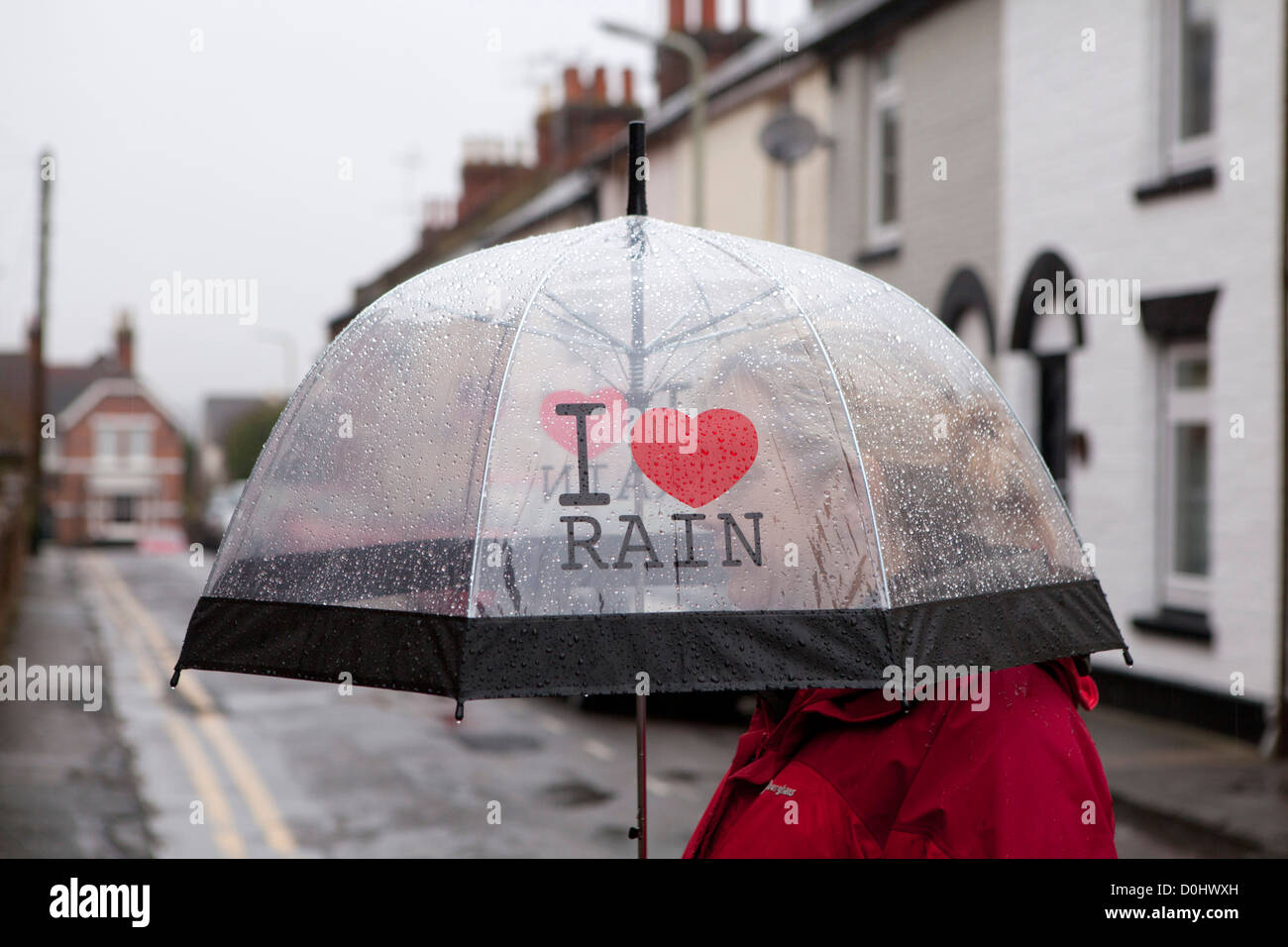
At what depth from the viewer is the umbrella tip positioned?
2.59 metres

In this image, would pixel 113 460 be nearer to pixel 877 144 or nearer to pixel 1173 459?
pixel 877 144

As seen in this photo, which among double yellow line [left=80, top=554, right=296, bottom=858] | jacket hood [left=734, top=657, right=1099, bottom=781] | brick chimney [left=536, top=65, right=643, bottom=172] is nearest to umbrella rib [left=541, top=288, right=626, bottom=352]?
jacket hood [left=734, top=657, right=1099, bottom=781]

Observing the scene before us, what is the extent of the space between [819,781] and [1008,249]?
40.3 ft

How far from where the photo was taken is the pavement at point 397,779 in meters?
7.75

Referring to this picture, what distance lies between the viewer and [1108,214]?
483 inches

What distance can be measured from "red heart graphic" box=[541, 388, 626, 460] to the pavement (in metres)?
5.46

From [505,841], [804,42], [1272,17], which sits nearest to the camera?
[505,841]

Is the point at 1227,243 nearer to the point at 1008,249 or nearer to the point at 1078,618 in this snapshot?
the point at 1008,249

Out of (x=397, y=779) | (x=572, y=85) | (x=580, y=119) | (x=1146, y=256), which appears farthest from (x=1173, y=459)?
(x=580, y=119)

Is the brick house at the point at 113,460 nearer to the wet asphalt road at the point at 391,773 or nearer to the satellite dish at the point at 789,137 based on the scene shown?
the satellite dish at the point at 789,137

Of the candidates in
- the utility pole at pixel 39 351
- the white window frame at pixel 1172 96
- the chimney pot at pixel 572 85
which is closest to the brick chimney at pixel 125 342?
the utility pole at pixel 39 351

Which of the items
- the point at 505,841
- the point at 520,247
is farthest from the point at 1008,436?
the point at 505,841

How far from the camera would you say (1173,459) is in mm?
11914

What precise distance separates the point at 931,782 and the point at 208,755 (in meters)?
9.34
